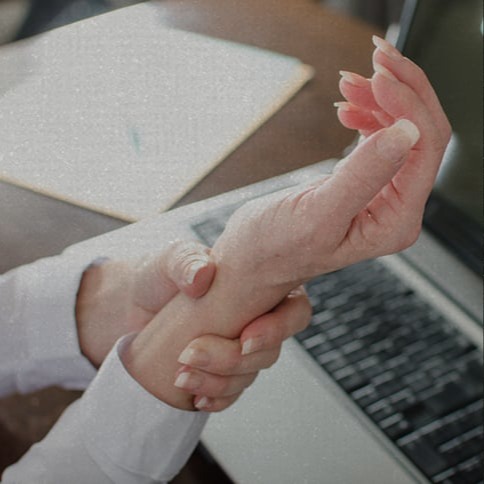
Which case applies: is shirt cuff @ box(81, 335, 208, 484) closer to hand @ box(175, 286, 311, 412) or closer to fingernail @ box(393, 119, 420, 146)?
hand @ box(175, 286, 311, 412)

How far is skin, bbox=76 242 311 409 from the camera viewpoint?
258mm

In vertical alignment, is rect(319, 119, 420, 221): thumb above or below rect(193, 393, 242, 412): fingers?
above

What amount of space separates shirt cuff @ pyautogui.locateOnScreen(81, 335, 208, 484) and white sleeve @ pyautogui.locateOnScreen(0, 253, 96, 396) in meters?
0.04

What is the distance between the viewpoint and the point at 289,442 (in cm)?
30

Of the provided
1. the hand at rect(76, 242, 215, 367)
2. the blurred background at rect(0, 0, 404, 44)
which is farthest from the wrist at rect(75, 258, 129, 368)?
the blurred background at rect(0, 0, 404, 44)

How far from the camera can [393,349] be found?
13.1 inches

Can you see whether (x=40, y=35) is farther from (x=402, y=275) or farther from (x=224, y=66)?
(x=402, y=275)

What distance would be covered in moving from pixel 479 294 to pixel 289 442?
0.11 metres

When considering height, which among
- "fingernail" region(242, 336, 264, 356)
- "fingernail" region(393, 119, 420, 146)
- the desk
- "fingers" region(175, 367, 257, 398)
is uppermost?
"fingernail" region(393, 119, 420, 146)

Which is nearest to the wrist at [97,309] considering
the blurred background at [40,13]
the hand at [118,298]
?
the hand at [118,298]

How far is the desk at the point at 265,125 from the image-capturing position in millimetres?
241

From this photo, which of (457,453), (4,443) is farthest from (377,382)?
(4,443)

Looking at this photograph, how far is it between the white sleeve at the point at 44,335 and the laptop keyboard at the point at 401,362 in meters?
0.05

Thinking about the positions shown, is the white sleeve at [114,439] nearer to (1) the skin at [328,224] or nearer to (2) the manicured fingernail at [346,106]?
(1) the skin at [328,224]
